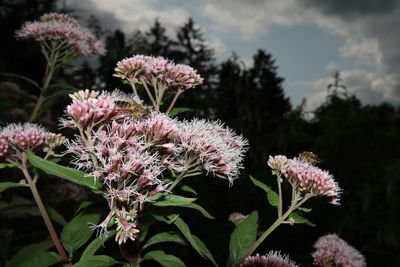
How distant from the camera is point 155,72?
4.25 ft

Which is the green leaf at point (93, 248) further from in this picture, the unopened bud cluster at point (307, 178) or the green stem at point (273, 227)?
the unopened bud cluster at point (307, 178)

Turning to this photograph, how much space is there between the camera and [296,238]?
3.55 metres

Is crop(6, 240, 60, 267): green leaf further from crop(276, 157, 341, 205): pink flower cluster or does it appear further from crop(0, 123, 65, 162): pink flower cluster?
crop(276, 157, 341, 205): pink flower cluster

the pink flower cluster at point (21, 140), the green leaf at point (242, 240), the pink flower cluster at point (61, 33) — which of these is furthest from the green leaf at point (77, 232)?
the pink flower cluster at point (61, 33)

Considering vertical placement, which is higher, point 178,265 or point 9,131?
point 9,131

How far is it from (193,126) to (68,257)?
0.46m

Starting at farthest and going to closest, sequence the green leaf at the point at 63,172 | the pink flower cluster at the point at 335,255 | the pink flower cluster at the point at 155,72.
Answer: the pink flower cluster at the point at 335,255
the pink flower cluster at the point at 155,72
the green leaf at the point at 63,172

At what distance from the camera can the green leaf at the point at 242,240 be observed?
109 centimetres

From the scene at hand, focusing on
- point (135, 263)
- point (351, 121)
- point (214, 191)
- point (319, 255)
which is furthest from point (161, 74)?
point (351, 121)

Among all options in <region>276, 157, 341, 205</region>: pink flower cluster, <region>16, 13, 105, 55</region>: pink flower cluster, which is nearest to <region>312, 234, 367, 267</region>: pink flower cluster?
<region>276, 157, 341, 205</region>: pink flower cluster

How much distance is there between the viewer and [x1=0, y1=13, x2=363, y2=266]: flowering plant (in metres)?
0.87

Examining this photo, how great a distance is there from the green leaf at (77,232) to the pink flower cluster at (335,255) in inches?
37.8

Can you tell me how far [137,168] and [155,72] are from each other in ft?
1.62

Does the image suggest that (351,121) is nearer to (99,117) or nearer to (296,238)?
(296,238)
